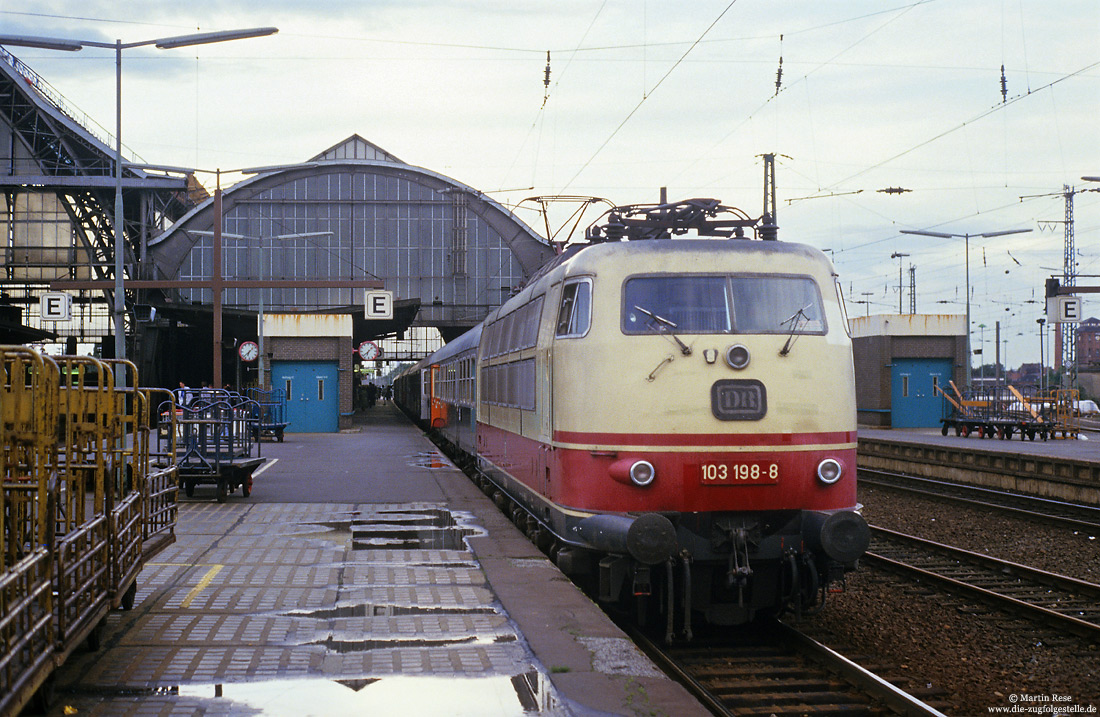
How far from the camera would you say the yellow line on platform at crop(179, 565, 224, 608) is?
8.42m

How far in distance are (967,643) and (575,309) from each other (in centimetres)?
424

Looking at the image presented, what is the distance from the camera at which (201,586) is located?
9.08 m

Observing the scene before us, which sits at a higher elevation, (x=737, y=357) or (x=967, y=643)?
(x=737, y=357)

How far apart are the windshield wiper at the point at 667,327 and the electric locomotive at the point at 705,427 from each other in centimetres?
1

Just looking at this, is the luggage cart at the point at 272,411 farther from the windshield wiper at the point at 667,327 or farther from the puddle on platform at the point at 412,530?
the windshield wiper at the point at 667,327

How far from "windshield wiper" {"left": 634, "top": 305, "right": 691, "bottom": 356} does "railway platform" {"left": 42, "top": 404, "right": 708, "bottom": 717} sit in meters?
2.18

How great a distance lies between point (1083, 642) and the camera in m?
8.47

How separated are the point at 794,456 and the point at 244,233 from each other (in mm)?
46188

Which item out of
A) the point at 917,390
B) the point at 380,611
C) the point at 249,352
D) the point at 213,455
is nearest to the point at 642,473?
the point at 380,611

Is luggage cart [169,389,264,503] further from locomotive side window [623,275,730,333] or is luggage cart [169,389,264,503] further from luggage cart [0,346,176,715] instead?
locomotive side window [623,275,730,333]

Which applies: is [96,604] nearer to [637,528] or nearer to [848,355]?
[637,528]

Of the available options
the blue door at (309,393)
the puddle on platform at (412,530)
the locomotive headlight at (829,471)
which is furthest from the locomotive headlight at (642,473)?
the blue door at (309,393)

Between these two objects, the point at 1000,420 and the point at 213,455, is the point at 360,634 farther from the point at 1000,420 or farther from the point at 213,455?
the point at 1000,420

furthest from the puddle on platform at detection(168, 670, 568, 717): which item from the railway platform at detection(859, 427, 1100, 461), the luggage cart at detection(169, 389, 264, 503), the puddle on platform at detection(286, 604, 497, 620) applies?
the railway platform at detection(859, 427, 1100, 461)
